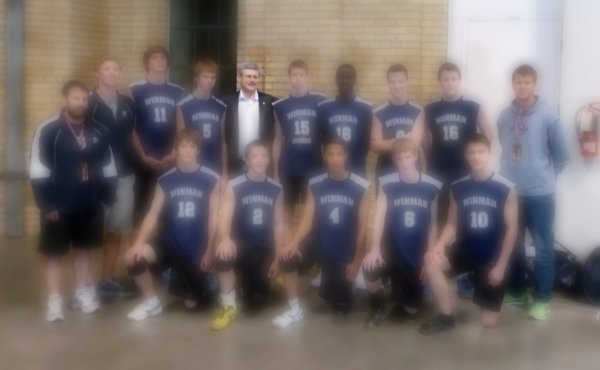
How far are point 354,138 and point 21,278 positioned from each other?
3.45m

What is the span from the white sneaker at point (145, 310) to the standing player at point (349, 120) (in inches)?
77.6

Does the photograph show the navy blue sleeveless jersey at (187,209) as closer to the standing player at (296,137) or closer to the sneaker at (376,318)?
the standing player at (296,137)

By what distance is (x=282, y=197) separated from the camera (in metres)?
7.14

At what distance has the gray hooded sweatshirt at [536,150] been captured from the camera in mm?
6902

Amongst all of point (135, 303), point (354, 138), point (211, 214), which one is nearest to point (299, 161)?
point (354, 138)

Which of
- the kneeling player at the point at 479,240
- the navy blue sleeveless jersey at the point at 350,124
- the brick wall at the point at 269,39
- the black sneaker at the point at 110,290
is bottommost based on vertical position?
the black sneaker at the point at 110,290

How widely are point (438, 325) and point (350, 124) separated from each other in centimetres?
187

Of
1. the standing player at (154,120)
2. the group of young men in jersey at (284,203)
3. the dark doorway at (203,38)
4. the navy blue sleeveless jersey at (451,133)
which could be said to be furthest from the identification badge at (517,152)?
the dark doorway at (203,38)

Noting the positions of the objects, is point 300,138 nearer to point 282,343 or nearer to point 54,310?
point 282,343

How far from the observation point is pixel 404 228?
22.6 ft

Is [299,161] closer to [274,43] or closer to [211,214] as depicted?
[211,214]

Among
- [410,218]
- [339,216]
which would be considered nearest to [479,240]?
[410,218]

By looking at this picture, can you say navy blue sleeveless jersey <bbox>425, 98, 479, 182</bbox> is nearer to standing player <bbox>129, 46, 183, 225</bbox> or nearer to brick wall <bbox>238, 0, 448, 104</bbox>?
brick wall <bbox>238, 0, 448, 104</bbox>

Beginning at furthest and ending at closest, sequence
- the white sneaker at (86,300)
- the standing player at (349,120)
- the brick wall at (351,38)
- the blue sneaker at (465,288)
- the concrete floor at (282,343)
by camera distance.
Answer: the brick wall at (351,38), the blue sneaker at (465,288), the standing player at (349,120), the white sneaker at (86,300), the concrete floor at (282,343)
